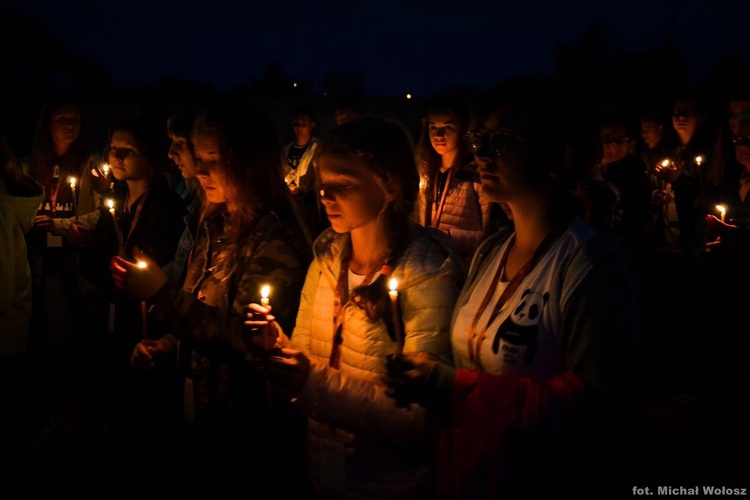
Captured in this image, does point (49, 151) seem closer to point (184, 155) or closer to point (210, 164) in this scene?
point (184, 155)

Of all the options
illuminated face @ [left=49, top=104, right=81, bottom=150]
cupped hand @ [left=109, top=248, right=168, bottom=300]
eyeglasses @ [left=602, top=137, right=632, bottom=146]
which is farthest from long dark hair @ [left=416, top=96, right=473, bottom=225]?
illuminated face @ [left=49, top=104, right=81, bottom=150]

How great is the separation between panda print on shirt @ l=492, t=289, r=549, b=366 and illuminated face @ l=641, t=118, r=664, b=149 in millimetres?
7180

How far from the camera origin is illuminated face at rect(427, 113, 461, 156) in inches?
209

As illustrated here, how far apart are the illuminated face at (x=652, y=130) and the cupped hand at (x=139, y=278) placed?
24.0 ft

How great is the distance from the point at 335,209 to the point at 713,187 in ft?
15.4

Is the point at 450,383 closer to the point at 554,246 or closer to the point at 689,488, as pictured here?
the point at 554,246

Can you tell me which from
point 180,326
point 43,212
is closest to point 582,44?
point 43,212

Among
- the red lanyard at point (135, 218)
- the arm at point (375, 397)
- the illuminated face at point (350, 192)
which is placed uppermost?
the illuminated face at point (350, 192)

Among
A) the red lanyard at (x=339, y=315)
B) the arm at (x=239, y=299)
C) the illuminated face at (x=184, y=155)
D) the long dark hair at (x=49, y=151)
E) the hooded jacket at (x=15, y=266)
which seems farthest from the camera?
the long dark hair at (x=49, y=151)

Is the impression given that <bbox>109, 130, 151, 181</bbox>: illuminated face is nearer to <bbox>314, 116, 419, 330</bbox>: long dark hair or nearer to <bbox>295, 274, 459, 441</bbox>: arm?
<bbox>314, 116, 419, 330</bbox>: long dark hair

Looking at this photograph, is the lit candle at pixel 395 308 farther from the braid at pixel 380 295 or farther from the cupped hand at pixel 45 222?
the cupped hand at pixel 45 222

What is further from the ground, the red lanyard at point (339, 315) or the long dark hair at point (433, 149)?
the long dark hair at point (433, 149)

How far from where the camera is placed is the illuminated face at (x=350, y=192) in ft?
8.07

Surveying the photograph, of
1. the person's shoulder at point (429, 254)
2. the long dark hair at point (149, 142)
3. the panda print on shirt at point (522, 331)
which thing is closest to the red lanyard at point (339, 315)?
the person's shoulder at point (429, 254)
